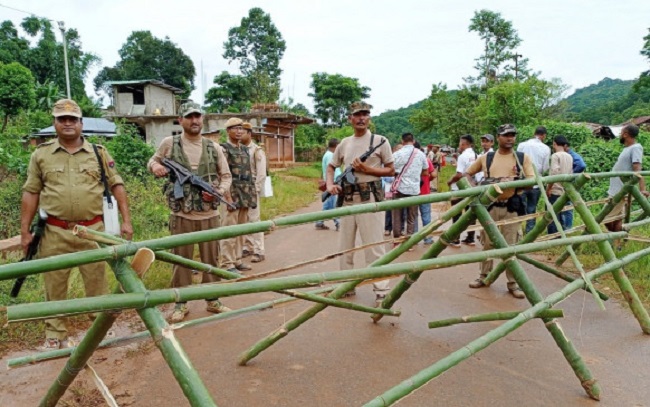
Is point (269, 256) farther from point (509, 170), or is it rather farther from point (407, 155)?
point (509, 170)

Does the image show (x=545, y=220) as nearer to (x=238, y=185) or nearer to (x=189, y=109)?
(x=189, y=109)

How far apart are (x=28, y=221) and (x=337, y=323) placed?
2445mm

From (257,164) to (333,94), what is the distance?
33.2m

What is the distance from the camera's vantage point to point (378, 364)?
9.89ft

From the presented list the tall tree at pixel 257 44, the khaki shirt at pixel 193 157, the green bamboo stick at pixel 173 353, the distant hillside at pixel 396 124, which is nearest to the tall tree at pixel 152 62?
the tall tree at pixel 257 44

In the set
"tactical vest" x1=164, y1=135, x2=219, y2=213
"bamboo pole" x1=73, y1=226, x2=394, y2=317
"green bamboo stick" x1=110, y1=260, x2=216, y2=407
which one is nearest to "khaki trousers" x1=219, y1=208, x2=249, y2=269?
"tactical vest" x1=164, y1=135, x2=219, y2=213

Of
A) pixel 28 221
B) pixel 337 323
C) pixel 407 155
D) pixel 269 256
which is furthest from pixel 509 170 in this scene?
pixel 28 221

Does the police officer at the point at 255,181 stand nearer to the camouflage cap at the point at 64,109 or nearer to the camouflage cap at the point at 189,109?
the camouflage cap at the point at 189,109

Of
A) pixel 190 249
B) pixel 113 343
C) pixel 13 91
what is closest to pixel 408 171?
pixel 190 249

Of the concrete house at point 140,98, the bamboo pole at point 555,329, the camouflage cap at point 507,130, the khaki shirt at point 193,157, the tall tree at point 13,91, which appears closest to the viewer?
the bamboo pole at point 555,329

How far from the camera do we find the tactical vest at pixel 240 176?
5.23m

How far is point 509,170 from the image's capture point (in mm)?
4453

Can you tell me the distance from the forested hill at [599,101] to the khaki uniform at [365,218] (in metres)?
30.0

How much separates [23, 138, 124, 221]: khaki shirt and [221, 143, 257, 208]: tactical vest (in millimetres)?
2035
